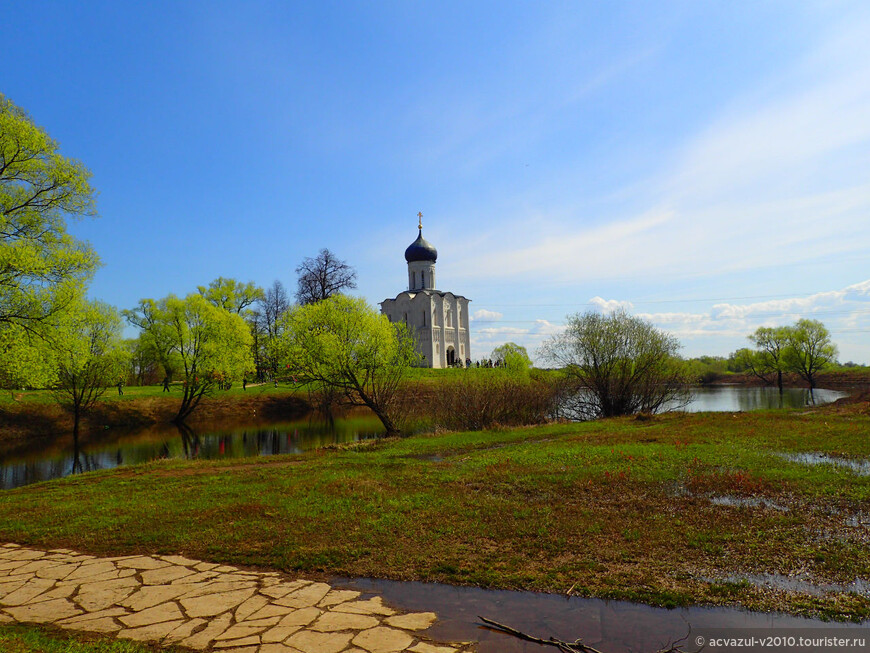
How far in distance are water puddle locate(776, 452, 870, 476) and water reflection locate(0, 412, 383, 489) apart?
16170 millimetres

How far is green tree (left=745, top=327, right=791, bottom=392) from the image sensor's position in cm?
6638

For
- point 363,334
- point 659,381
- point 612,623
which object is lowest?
point 612,623

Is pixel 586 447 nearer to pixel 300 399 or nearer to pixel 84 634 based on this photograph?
pixel 84 634

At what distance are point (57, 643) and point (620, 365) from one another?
86.7 feet

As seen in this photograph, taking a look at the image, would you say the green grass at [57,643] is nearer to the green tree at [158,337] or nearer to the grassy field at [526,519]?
the grassy field at [526,519]

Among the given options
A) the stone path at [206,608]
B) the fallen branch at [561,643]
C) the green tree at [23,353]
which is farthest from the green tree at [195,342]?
the fallen branch at [561,643]

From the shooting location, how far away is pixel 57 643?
171 inches

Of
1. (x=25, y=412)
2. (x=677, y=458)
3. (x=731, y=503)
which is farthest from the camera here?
(x=25, y=412)

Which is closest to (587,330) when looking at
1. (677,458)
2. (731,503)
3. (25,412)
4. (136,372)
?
(677,458)

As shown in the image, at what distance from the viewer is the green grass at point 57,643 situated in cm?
416

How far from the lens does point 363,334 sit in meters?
23.6

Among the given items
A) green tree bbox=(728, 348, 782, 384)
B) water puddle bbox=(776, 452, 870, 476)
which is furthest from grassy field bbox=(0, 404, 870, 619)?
green tree bbox=(728, 348, 782, 384)

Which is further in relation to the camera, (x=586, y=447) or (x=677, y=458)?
(x=586, y=447)

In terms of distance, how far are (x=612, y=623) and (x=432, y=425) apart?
21.3m
